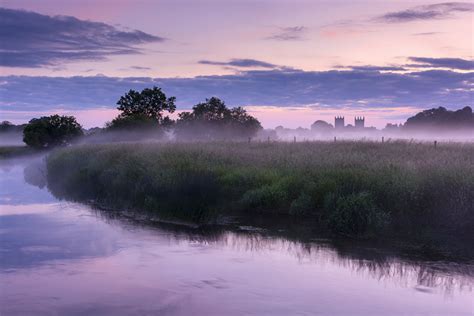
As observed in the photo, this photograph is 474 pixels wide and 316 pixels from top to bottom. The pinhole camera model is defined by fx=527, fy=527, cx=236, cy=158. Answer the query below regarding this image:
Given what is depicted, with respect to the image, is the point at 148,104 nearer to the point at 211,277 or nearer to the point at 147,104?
the point at 147,104

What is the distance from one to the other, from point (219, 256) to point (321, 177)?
19.9 feet

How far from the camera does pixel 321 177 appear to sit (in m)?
18.2

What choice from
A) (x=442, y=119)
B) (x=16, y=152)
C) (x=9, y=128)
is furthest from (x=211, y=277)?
(x=9, y=128)

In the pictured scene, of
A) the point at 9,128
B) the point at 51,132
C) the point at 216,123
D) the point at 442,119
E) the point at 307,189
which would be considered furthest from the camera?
the point at 9,128

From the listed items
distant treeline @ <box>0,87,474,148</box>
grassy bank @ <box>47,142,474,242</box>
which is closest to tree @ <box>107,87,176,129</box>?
distant treeline @ <box>0,87,474,148</box>

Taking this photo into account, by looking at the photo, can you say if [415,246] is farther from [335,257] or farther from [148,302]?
[148,302]

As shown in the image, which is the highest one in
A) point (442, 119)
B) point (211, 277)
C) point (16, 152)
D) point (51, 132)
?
point (442, 119)

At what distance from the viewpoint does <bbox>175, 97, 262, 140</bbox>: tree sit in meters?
75.3

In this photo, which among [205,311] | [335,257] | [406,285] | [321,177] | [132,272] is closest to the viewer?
[205,311]

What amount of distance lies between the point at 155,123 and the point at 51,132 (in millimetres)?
13640

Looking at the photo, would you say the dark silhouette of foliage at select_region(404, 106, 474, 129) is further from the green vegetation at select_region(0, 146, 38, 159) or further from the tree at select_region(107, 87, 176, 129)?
the green vegetation at select_region(0, 146, 38, 159)

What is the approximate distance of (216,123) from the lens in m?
76.4

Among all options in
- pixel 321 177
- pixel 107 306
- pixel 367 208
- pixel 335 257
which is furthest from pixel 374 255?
pixel 107 306

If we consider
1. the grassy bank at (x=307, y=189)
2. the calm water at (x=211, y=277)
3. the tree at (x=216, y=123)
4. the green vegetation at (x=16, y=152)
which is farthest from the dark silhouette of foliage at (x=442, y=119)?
the calm water at (x=211, y=277)
